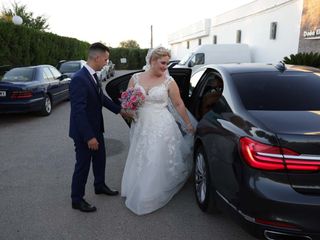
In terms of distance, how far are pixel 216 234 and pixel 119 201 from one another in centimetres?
128

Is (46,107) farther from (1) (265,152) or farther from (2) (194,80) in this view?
(1) (265,152)

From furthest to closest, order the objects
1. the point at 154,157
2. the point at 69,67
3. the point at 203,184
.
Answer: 1. the point at 69,67
2. the point at 154,157
3. the point at 203,184

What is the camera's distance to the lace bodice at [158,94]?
12.4 ft

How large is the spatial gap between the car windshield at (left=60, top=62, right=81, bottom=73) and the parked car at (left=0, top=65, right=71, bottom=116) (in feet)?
14.4

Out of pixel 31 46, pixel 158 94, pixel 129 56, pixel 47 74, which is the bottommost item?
pixel 129 56

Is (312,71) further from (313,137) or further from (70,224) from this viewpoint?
(70,224)

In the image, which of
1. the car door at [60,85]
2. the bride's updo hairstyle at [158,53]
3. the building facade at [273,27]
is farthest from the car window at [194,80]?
the building facade at [273,27]

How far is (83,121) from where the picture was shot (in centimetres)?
330

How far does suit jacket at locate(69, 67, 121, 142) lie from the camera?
10.8 ft

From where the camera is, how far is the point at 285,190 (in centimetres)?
226

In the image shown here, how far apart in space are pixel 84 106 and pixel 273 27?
17.8 m

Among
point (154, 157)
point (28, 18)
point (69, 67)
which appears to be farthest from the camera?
point (28, 18)

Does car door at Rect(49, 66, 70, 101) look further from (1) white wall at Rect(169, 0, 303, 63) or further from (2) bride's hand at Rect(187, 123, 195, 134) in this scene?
(1) white wall at Rect(169, 0, 303, 63)

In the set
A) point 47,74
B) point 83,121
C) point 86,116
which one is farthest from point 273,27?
point 83,121
